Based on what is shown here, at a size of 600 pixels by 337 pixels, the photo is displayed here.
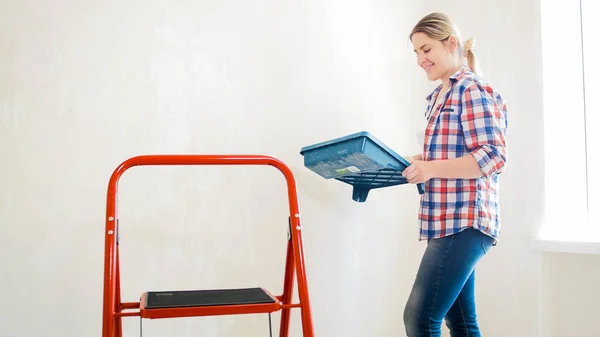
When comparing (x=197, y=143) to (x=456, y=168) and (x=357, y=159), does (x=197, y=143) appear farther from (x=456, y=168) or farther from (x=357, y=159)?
(x=456, y=168)

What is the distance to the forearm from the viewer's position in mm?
1399

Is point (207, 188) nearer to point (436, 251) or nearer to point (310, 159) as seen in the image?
point (310, 159)

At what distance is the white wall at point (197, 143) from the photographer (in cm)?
164

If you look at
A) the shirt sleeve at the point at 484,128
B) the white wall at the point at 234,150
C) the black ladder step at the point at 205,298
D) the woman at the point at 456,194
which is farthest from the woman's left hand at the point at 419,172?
the white wall at the point at 234,150

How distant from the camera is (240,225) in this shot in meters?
1.89

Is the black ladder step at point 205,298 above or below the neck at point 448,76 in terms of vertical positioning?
below

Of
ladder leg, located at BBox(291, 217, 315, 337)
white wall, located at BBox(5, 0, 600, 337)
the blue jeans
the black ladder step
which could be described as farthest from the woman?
white wall, located at BBox(5, 0, 600, 337)
